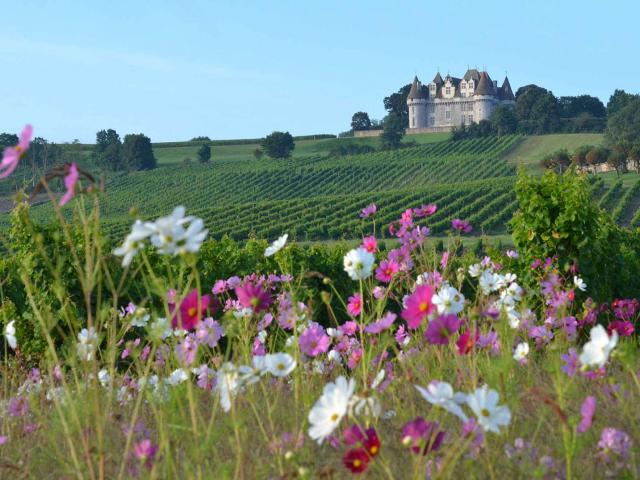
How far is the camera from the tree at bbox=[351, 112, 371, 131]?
112062mm

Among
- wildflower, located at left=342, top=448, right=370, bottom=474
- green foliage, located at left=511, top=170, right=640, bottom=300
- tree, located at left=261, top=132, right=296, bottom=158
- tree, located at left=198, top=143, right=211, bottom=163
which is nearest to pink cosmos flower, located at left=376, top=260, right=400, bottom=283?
wildflower, located at left=342, top=448, right=370, bottom=474

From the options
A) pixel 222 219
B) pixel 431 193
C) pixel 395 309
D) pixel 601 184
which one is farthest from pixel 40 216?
pixel 395 309

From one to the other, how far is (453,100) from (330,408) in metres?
118

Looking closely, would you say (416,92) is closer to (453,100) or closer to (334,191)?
(453,100)

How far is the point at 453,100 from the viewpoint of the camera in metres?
117

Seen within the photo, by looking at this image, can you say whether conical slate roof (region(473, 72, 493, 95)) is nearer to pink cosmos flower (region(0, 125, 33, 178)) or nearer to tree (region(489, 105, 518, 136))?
tree (region(489, 105, 518, 136))

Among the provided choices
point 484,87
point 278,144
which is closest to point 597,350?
point 278,144

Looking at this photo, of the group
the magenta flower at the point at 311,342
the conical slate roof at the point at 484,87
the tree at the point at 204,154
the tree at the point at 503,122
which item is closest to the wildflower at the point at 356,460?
the magenta flower at the point at 311,342

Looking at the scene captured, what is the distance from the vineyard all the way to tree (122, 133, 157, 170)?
241cm

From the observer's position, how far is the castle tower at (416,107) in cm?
11450

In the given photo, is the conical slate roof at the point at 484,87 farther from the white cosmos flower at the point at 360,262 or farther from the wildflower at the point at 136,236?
the wildflower at the point at 136,236

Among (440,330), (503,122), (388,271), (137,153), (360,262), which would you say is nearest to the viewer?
(440,330)

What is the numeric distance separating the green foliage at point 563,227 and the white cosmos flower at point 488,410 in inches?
272

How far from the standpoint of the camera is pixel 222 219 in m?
54.2
